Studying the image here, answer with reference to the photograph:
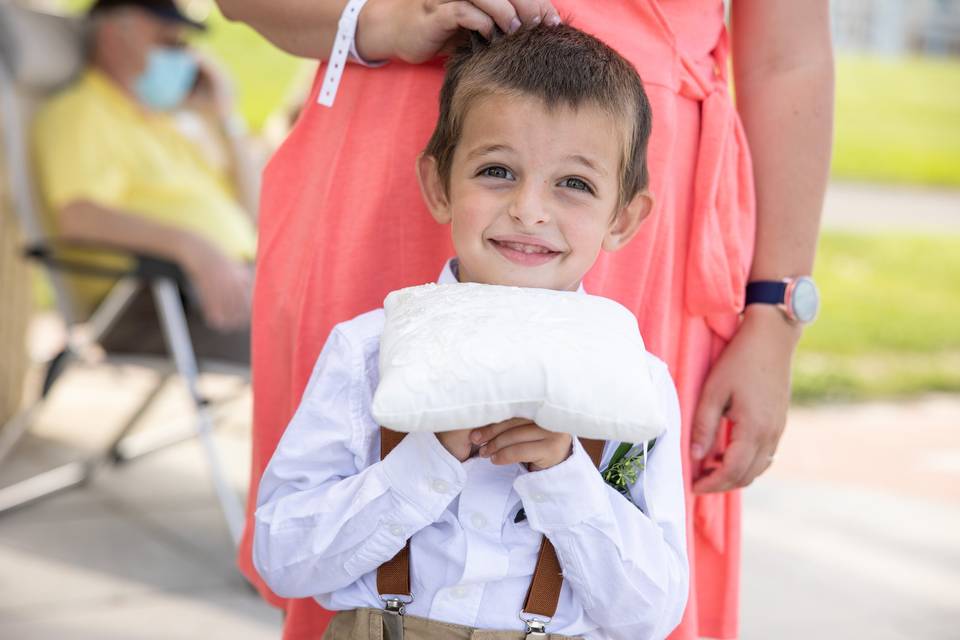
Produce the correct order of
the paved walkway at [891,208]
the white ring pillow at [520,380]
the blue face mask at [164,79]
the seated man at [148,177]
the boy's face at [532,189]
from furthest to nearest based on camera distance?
the paved walkway at [891,208]
the blue face mask at [164,79]
the seated man at [148,177]
the boy's face at [532,189]
the white ring pillow at [520,380]

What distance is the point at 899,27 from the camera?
1106 cm

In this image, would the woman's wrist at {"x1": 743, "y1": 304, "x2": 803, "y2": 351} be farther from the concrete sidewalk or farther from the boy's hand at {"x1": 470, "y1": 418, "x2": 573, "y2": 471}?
the concrete sidewalk

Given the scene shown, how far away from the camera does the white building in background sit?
429 inches

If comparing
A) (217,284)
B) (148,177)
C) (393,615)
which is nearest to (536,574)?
(393,615)

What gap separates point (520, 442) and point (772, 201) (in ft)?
1.78

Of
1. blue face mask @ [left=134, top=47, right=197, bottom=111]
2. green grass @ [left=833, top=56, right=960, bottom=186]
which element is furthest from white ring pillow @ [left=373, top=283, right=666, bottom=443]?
green grass @ [left=833, top=56, right=960, bottom=186]

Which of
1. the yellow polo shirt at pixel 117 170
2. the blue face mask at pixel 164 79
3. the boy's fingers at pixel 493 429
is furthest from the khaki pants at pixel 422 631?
the blue face mask at pixel 164 79

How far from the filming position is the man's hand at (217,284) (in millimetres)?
3004

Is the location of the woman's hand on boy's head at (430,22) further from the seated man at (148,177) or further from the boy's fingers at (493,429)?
the seated man at (148,177)

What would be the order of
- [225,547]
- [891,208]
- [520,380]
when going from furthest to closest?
[891,208], [225,547], [520,380]

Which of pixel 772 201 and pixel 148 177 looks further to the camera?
pixel 148 177

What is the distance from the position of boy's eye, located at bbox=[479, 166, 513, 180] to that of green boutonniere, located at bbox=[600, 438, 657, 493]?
331 millimetres

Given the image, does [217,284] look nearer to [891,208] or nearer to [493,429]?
[493,429]

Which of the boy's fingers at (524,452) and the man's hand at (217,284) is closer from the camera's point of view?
the boy's fingers at (524,452)
